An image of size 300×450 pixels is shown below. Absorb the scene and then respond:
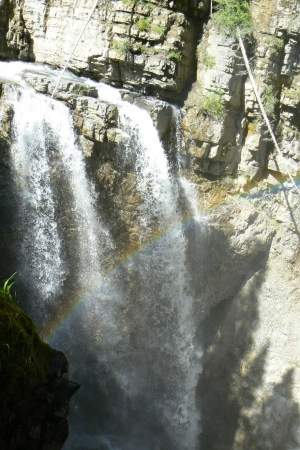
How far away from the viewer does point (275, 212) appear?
31.6 feet

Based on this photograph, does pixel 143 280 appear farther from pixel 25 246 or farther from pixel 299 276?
pixel 299 276

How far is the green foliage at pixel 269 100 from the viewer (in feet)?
29.2

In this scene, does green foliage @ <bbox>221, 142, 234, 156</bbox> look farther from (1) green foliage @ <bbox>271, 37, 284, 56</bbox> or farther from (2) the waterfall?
(2) the waterfall

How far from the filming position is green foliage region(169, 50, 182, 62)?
848cm

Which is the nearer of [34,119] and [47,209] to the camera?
[34,119]

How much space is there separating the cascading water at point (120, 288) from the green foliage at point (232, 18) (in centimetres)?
208

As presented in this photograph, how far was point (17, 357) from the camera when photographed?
13.2 ft

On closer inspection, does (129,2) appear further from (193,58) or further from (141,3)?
(193,58)

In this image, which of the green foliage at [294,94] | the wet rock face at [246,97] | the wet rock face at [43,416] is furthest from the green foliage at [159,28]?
the wet rock face at [43,416]

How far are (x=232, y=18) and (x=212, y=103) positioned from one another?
1456 millimetres

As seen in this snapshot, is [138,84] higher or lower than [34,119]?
higher

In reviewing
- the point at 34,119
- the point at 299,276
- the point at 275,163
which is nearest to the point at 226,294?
the point at 299,276

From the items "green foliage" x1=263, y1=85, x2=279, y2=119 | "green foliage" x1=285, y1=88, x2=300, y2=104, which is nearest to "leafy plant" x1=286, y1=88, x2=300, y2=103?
"green foliage" x1=285, y1=88, x2=300, y2=104

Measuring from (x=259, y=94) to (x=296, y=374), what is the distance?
523 centimetres
